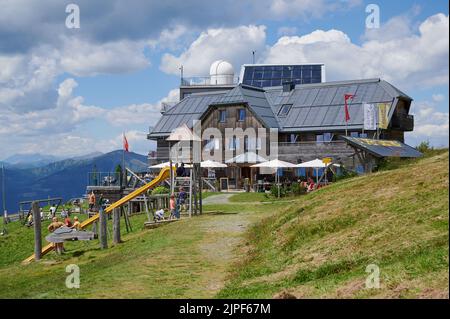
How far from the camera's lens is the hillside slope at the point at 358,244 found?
37.8ft

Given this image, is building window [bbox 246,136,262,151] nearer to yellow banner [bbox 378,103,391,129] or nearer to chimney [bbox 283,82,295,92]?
chimney [bbox 283,82,295,92]

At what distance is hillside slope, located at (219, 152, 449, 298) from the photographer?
11.5 metres

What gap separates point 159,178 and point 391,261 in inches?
826

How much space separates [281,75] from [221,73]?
11783mm

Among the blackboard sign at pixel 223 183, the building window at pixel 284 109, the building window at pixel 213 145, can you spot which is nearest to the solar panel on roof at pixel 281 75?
the building window at pixel 284 109

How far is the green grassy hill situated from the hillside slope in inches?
1.3

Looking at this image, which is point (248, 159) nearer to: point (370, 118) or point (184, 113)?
point (370, 118)

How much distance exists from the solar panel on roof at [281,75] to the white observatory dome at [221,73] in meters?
5.70

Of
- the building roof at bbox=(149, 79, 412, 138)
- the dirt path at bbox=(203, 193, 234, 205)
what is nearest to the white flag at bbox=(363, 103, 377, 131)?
the building roof at bbox=(149, 79, 412, 138)

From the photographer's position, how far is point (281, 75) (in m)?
72.1

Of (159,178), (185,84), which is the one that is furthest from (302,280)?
(185,84)

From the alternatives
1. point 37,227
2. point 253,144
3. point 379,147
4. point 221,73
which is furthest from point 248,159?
point 221,73

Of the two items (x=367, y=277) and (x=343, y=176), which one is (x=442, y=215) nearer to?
(x=367, y=277)

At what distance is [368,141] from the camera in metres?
35.4
